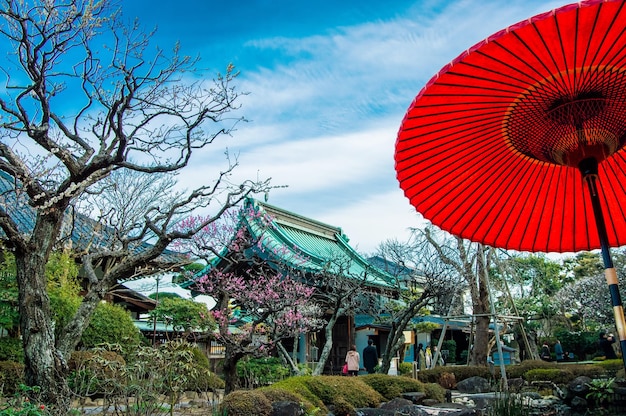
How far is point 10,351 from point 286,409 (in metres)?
7.48

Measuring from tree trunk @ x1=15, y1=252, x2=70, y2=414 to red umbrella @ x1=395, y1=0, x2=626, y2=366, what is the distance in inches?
223

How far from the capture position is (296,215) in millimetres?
20828

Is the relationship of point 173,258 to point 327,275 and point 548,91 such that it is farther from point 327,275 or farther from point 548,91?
point 548,91

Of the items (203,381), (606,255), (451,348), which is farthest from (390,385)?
(451,348)

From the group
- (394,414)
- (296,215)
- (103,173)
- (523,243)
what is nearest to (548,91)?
(523,243)

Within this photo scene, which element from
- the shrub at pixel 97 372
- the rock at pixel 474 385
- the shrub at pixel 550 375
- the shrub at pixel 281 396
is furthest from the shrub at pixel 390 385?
the shrub at pixel 550 375

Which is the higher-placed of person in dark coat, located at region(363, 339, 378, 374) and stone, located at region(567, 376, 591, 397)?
person in dark coat, located at region(363, 339, 378, 374)

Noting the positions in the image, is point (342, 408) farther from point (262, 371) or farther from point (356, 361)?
point (262, 371)

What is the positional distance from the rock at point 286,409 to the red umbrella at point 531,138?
13.0 feet

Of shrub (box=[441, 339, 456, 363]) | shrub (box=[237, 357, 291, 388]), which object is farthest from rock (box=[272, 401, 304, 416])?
shrub (box=[441, 339, 456, 363])

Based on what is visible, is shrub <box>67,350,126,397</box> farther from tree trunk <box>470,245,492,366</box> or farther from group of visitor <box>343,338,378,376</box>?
tree trunk <box>470,245,492,366</box>

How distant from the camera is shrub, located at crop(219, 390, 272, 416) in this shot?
19.7 feet

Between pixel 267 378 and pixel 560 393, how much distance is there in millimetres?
7521

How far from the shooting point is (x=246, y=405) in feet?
20.0
